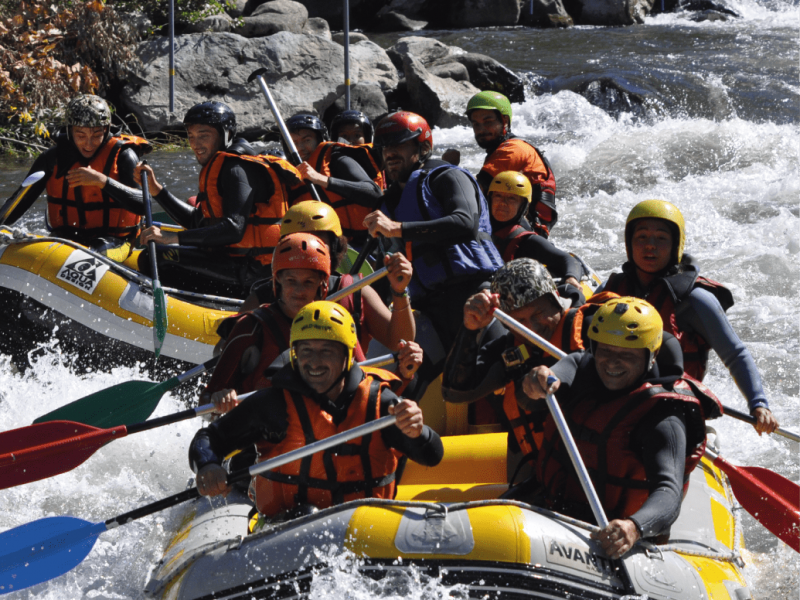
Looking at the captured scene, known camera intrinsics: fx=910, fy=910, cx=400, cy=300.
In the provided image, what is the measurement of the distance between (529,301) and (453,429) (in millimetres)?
1030

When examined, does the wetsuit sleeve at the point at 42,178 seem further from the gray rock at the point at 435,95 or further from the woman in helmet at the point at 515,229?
the gray rock at the point at 435,95

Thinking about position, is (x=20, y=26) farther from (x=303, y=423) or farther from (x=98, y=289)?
(x=303, y=423)

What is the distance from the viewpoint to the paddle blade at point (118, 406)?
4422 millimetres

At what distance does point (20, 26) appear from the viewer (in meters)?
12.3

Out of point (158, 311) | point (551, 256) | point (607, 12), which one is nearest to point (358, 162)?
point (158, 311)

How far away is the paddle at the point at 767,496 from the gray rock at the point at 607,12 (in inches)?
720

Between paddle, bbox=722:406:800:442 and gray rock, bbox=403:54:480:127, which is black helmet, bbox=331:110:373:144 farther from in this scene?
gray rock, bbox=403:54:480:127

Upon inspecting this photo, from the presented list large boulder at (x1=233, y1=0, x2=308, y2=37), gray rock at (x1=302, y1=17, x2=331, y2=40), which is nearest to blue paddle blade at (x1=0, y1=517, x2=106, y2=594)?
large boulder at (x1=233, y1=0, x2=308, y2=37)

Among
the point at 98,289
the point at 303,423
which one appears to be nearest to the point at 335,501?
the point at 303,423

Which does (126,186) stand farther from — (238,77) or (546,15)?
(546,15)

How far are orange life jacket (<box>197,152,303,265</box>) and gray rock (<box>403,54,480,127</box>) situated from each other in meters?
8.89

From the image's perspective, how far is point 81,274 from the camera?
5.84 m

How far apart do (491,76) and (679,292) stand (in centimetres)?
1234

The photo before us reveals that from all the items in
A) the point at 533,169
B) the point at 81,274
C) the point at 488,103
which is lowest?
the point at 81,274
